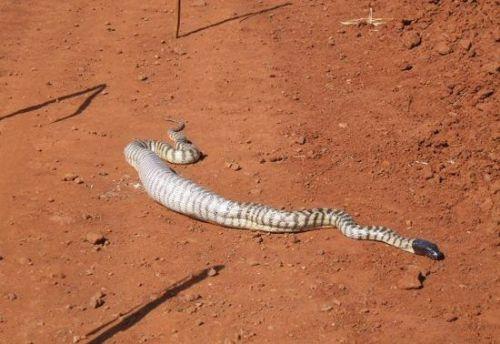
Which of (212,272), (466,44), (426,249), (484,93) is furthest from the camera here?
(466,44)

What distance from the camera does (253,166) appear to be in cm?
1166

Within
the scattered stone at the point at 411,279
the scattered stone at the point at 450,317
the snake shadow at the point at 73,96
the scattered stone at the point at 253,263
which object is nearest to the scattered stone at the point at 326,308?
the scattered stone at the point at 411,279

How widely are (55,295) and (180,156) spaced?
3538mm

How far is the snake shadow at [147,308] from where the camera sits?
833cm

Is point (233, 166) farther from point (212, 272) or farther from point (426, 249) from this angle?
point (426, 249)

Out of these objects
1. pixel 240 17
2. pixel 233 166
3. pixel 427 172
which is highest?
pixel 240 17

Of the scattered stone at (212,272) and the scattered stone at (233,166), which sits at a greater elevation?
the scattered stone at (233,166)

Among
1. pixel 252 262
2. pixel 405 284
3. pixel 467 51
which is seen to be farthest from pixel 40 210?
pixel 467 51

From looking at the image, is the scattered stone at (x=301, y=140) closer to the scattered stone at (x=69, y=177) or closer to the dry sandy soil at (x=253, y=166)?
the dry sandy soil at (x=253, y=166)

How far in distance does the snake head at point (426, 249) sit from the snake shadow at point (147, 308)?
248 cm

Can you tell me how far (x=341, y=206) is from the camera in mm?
10875

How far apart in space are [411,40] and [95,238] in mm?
7595

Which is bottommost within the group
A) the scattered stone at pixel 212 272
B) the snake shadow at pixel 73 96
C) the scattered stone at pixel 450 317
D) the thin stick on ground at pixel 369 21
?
the scattered stone at pixel 450 317

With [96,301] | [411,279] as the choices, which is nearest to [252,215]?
[411,279]
